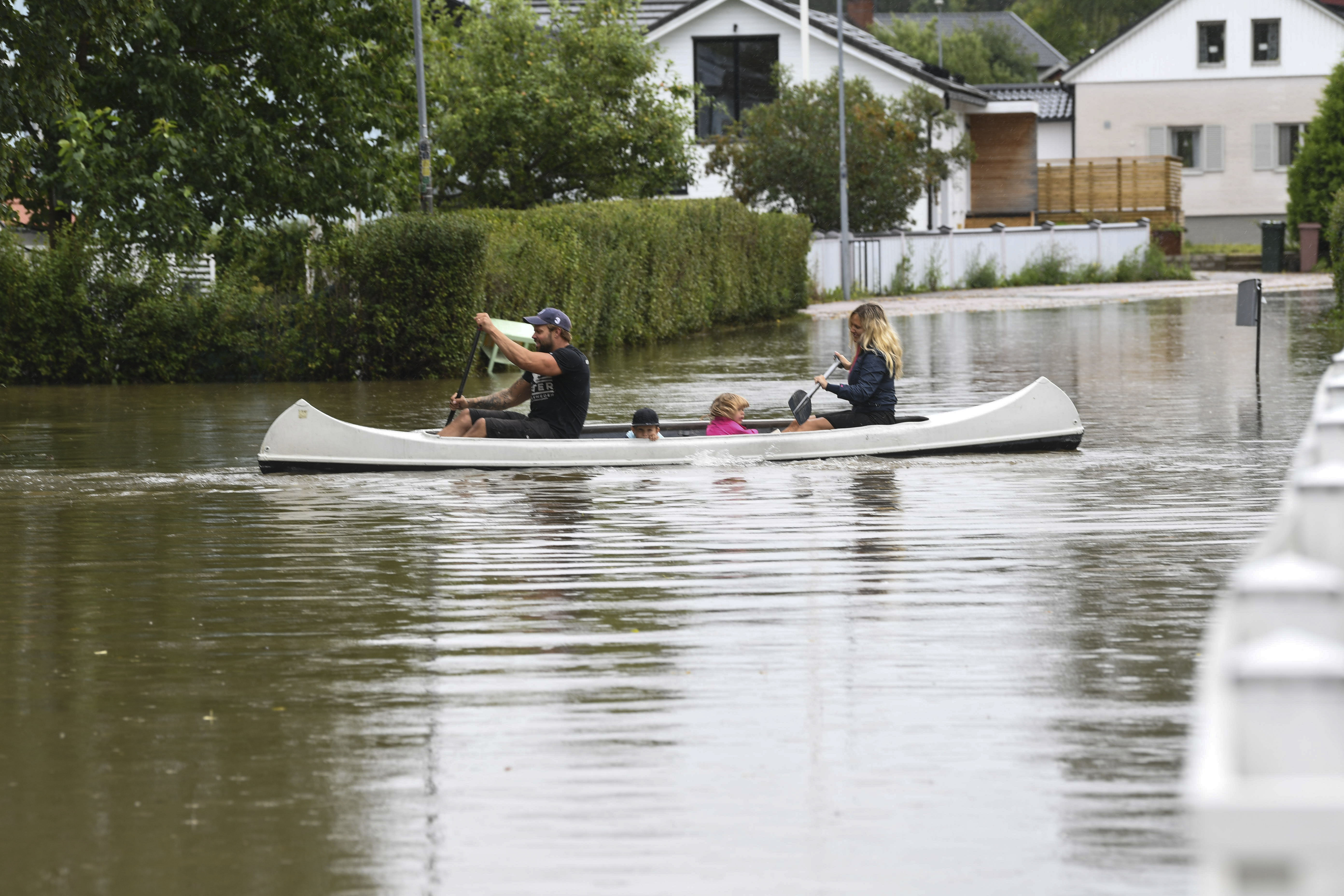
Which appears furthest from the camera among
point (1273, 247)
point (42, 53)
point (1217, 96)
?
point (1217, 96)

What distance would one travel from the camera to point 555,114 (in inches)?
1291

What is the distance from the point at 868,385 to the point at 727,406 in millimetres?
1042

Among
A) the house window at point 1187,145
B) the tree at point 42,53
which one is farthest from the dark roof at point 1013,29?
the tree at point 42,53

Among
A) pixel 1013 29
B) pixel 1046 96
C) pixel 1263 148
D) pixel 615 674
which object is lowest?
pixel 615 674

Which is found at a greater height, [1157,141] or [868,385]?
[1157,141]

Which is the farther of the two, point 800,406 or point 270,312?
point 270,312

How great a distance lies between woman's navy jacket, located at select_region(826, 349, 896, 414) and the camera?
13.1 meters

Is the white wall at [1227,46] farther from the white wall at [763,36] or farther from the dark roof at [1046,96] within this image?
the white wall at [763,36]

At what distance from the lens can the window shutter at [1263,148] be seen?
59.5 meters

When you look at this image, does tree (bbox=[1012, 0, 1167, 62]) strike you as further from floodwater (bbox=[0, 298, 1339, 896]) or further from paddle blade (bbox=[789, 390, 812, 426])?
floodwater (bbox=[0, 298, 1339, 896])

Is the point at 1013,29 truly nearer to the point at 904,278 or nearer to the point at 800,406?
the point at 904,278

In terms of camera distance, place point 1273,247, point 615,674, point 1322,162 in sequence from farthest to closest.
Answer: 1. point 1273,247
2. point 1322,162
3. point 615,674

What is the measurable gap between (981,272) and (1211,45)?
20.4 m

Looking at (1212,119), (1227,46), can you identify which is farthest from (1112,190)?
(1227,46)
